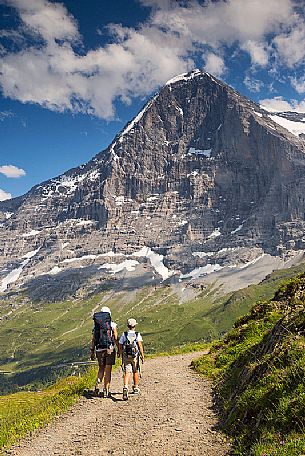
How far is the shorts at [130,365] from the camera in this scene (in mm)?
19031

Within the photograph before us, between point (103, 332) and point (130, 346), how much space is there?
58.4 inches

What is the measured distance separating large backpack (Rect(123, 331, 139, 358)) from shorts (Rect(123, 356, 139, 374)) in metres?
0.21

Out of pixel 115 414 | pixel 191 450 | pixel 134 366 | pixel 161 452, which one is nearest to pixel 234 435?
pixel 191 450

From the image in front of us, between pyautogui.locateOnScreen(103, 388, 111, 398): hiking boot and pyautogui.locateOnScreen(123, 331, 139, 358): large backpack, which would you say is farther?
pyautogui.locateOnScreen(123, 331, 139, 358): large backpack

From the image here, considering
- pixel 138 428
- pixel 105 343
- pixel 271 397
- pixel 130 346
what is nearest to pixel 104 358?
pixel 105 343

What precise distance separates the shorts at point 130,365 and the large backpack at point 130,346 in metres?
0.21

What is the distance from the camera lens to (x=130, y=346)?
1925cm

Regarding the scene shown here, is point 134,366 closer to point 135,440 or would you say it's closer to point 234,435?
point 135,440

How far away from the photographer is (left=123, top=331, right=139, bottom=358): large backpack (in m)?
19.2

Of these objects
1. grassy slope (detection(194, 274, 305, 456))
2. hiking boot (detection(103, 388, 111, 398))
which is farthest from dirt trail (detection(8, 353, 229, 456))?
grassy slope (detection(194, 274, 305, 456))

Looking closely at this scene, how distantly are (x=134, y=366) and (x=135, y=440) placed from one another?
658 cm

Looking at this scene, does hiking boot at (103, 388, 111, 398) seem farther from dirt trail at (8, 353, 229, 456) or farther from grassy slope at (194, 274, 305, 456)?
grassy slope at (194, 274, 305, 456)

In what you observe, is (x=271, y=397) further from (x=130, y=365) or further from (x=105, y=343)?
(x=105, y=343)

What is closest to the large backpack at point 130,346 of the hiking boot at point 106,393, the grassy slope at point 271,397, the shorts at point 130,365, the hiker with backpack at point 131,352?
the hiker with backpack at point 131,352
